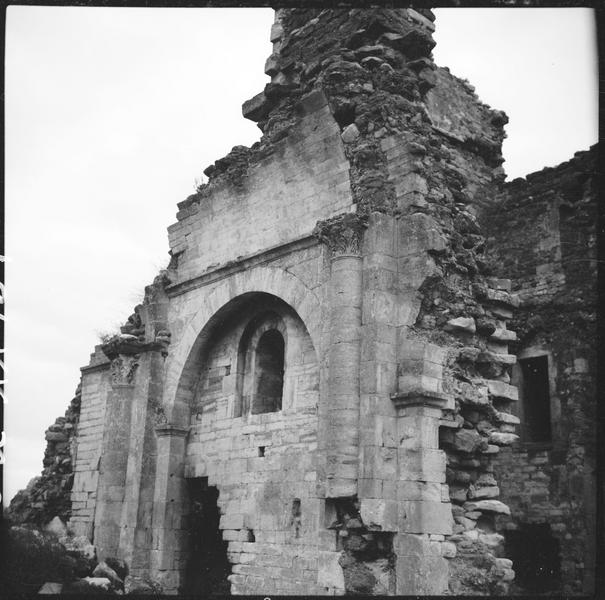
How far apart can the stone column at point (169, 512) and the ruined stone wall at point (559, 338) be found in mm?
5546

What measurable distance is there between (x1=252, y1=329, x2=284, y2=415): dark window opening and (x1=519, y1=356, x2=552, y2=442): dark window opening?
201 inches

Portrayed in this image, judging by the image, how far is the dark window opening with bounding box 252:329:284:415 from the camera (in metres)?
11.2

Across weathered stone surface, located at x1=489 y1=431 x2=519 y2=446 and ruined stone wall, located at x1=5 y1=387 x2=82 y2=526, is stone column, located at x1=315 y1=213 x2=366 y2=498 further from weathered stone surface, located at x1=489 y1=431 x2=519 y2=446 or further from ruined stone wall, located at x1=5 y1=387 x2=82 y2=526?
ruined stone wall, located at x1=5 y1=387 x2=82 y2=526

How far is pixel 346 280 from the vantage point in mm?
9336

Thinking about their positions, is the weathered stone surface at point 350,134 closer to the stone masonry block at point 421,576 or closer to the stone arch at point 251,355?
the stone arch at point 251,355

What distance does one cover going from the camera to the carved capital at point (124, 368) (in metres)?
12.6

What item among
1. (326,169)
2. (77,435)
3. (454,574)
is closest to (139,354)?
(77,435)

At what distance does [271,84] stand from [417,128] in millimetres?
2693

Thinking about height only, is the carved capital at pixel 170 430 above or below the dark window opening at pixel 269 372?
below

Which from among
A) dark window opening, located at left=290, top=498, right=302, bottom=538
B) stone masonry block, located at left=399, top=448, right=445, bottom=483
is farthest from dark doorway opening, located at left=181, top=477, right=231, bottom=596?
stone masonry block, located at left=399, top=448, right=445, bottom=483

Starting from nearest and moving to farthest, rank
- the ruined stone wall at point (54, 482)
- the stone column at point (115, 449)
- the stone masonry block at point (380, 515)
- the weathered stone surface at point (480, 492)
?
the stone masonry block at point (380, 515), the weathered stone surface at point (480, 492), the stone column at point (115, 449), the ruined stone wall at point (54, 482)

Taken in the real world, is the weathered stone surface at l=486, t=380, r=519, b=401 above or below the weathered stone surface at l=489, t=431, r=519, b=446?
above

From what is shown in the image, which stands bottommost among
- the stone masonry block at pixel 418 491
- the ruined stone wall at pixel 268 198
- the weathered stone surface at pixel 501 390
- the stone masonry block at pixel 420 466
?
the stone masonry block at pixel 418 491

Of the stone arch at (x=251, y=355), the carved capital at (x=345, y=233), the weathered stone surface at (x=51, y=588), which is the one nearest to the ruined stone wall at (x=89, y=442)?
the weathered stone surface at (x=51, y=588)
